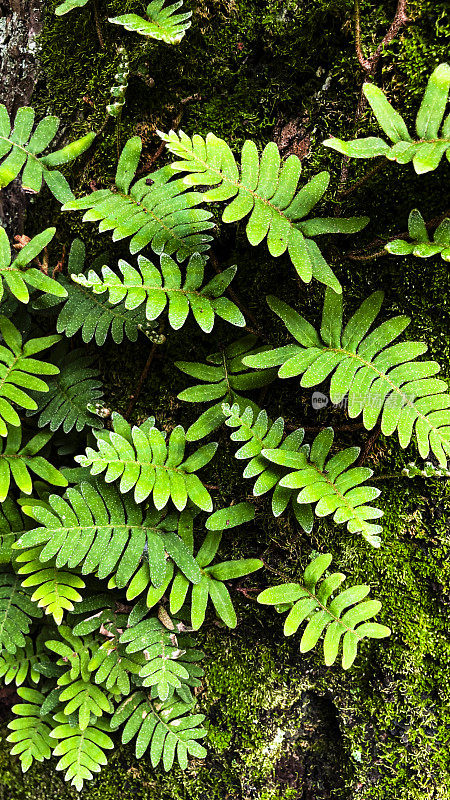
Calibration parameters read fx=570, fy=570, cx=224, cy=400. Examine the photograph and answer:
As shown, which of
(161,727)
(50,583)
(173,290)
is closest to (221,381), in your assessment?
(173,290)

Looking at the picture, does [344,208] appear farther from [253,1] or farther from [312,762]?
[312,762]

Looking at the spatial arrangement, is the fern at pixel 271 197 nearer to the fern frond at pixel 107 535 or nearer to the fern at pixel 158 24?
the fern at pixel 158 24

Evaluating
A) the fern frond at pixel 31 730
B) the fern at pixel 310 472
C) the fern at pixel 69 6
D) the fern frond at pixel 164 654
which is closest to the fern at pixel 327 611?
the fern at pixel 310 472

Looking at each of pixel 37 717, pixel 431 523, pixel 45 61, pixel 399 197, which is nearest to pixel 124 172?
pixel 45 61

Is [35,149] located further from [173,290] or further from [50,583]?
[50,583]

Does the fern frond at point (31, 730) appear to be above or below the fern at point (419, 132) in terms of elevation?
below
